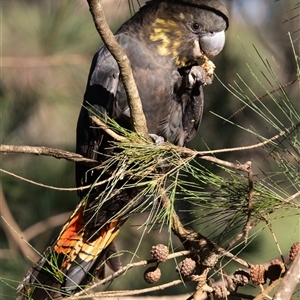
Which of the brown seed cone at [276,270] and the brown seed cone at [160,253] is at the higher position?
the brown seed cone at [160,253]

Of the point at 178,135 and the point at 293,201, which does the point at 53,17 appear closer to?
the point at 178,135

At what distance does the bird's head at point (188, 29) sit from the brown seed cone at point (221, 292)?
0.84 meters

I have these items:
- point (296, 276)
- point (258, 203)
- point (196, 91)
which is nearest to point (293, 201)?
point (258, 203)

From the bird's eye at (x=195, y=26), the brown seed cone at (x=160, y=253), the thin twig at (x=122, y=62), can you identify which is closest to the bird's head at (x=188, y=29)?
the bird's eye at (x=195, y=26)

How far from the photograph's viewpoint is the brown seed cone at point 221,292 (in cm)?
126

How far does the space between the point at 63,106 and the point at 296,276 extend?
216 centimetres

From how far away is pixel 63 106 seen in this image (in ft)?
9.37

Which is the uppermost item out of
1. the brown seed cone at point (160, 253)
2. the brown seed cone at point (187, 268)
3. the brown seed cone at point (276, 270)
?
the brown seed cone at point (160, 253)

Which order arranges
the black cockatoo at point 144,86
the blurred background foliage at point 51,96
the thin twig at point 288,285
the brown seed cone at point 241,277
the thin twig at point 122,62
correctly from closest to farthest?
1. the thin twig at point 288,285
2. the thin twig at point 122,62
3. the brown seed cone at point 241,277
4. the black cockatoo at point 144,86
5. the blurred background foliage at point 51,96

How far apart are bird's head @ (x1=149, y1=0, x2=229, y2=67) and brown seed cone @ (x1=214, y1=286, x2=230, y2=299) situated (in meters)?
0.84

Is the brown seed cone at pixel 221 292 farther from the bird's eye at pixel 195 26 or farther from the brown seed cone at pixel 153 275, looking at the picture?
the bird's eye at pixel 195 26

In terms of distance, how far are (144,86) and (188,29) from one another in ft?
0.79

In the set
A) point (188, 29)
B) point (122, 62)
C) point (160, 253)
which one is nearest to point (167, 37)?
point (188, 29)

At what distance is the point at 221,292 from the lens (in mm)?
1271
